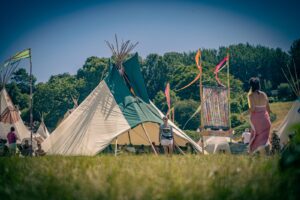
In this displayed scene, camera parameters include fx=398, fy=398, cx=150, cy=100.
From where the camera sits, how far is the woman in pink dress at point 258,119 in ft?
23.9

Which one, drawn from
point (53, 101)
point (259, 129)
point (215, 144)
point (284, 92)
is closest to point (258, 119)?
point (259, 129)

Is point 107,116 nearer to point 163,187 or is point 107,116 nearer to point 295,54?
point 163,187

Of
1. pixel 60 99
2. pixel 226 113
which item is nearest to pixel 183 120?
pixel 60 99

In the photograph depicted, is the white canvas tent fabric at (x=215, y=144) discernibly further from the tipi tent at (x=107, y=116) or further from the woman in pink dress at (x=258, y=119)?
the woman in pink dress at (x=258, y=119)

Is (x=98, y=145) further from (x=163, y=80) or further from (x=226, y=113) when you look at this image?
(x=163, y=80)

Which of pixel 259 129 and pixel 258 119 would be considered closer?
pixel 259 129

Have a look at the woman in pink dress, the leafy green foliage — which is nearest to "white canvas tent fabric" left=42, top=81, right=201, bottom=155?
the woman in pink dress

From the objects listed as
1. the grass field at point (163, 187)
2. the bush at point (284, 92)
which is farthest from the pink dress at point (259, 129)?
the bush at point (284, 92)

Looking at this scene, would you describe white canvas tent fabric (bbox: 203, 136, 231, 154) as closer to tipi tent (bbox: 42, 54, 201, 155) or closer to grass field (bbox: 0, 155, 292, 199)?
tipi tent (bbox: 42, 54, 201, 155)

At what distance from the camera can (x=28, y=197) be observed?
3006mm

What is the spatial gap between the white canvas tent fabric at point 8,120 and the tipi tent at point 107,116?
8.36 metres

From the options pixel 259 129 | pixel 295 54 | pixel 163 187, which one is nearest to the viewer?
pixel 163 187

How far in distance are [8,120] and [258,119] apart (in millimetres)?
17443

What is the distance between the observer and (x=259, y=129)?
7324mm
